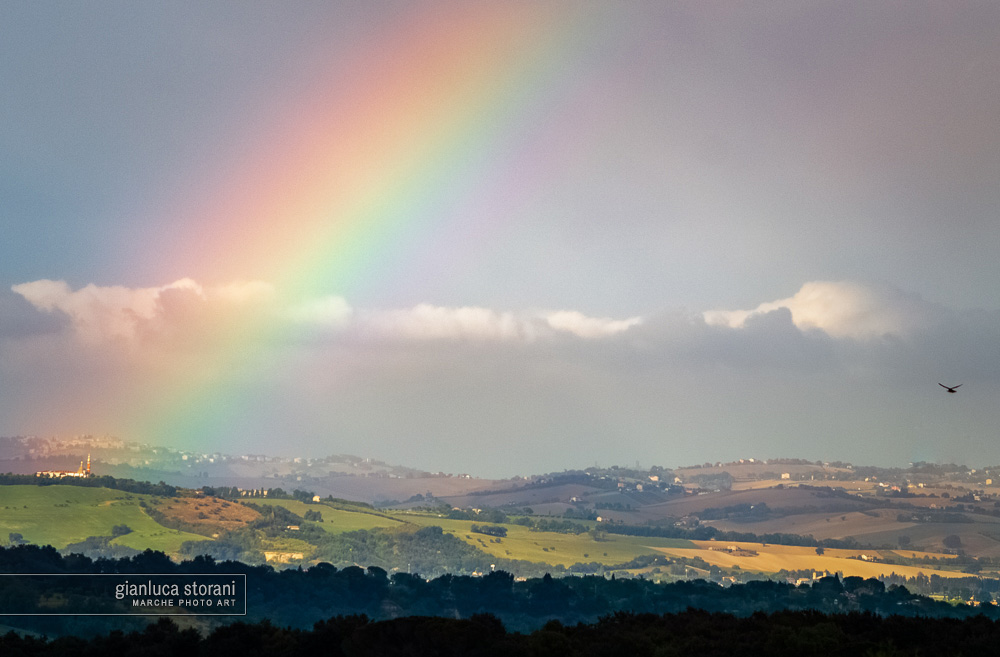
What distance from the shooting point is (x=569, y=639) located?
87312mm

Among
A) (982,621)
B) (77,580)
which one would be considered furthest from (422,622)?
(77,580)

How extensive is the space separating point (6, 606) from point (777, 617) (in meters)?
140

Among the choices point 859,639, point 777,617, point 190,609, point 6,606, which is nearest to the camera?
point 859,639

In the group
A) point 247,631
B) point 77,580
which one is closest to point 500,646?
point 247,631

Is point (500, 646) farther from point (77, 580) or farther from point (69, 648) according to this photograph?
point (77, 580)

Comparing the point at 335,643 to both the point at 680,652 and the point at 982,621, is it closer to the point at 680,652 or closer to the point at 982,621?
the point at 680,652

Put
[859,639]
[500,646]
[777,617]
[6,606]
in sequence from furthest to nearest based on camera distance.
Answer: [6,606]
[777,617]
[500,646]
[859,639]

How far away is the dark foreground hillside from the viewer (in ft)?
259

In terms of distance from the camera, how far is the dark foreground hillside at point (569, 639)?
78875mm

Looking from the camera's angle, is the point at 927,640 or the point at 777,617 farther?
the point at 777,617

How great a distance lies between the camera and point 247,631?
312 feet

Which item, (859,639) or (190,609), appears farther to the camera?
(190,609)

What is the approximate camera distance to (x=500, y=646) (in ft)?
285

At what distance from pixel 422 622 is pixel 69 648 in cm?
3341
